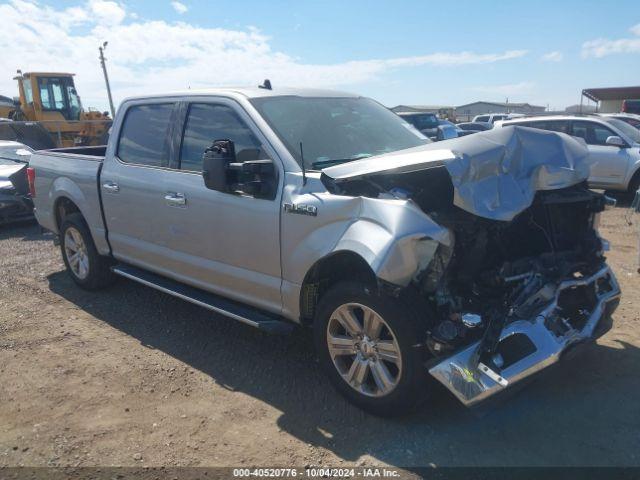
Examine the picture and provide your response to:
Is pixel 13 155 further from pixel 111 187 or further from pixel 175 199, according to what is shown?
pixel 175 199

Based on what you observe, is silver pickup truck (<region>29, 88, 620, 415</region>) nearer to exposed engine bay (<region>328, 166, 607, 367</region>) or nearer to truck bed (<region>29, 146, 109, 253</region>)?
exposed engine bay (<region>328, 166, 607, 367</region>)

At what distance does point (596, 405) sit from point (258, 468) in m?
2.15

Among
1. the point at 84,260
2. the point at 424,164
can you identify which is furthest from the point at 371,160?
the point at 84,260

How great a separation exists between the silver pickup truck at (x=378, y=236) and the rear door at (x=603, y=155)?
770 centimetres

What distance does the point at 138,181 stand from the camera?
4945mm

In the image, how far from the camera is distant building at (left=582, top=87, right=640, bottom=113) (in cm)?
4006

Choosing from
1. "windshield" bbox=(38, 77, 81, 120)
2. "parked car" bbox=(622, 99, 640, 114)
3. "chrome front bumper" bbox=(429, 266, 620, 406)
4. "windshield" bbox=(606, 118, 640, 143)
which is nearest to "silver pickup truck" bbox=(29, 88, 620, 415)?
"chrome front bumper" bbox=(429, 266, 620, 406)

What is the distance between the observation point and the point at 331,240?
3.45m

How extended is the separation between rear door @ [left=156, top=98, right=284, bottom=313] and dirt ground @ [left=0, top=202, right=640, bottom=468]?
0.62 meters

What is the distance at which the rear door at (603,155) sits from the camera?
10664 mm

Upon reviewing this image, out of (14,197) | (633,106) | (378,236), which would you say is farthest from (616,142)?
(633,106)

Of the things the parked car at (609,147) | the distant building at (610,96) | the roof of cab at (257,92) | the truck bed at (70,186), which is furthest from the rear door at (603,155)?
the distant building at (610,96)

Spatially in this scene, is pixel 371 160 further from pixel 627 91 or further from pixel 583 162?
pixel 627 91

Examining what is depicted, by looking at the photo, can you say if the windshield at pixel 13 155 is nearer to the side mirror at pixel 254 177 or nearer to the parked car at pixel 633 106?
the side mirror at pixel 254 177
